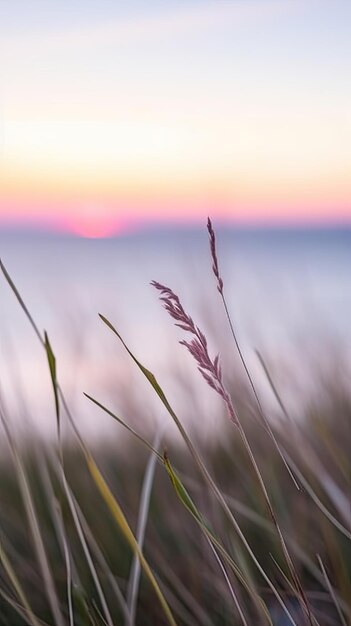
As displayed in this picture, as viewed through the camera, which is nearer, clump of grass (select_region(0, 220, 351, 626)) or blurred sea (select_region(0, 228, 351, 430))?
clump of grass (select_region(0, 220, 351, 626))

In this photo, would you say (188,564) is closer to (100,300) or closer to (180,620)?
(180,620)

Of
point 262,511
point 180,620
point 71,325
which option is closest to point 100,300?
point 71,325

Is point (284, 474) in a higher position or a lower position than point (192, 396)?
lower

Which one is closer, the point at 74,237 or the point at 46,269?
the point at 46,269

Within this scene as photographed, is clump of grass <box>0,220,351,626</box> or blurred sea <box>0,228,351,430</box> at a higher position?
blurred sea <box>0,228,351,430</box>

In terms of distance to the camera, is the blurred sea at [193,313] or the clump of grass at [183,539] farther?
the blurred sea at [193,313]

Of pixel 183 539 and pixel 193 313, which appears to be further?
pixel 193 313

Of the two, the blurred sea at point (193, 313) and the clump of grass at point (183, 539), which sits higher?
the blurred sea at point (193, 313)

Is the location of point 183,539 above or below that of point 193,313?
below
